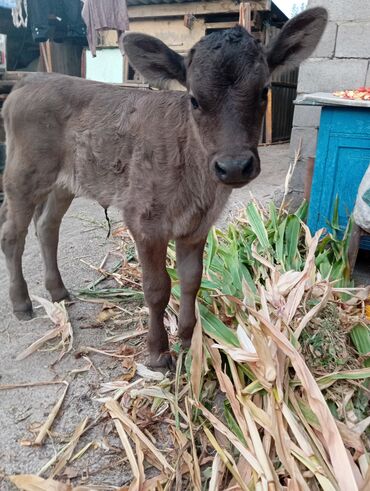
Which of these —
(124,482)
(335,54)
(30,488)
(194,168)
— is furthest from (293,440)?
(335,54)

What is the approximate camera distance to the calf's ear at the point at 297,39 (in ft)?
8.32

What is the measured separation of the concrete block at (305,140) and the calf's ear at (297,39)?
10.9ft

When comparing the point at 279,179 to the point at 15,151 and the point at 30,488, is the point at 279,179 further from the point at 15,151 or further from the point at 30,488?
the point at 30,488

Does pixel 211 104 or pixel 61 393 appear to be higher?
pixel 211 104

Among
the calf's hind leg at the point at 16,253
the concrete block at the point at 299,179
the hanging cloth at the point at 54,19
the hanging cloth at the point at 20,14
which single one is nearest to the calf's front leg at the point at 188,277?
the calf's hind leg at the point at 16,253

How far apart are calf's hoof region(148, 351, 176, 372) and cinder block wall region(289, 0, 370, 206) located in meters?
3.89

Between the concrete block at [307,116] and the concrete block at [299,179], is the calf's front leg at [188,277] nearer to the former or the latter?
the concrete block at [299,179]

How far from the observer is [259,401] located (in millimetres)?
2412

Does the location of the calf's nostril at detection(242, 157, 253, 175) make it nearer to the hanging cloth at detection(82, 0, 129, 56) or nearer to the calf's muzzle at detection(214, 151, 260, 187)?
the calf's muzzle at detection(214, 151, 260, 187)

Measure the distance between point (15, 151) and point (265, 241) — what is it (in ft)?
7.76

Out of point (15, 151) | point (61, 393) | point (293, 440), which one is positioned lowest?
point (61, 393)

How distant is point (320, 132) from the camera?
466 centimetres

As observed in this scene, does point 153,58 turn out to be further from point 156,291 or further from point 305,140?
point 305,140

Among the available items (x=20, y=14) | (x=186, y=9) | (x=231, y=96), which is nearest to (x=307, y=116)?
(x=231, y=96)
